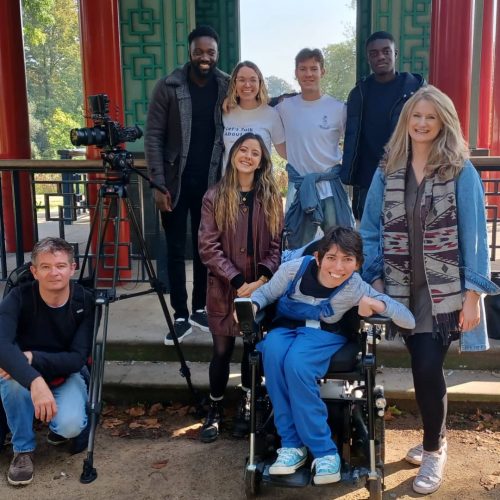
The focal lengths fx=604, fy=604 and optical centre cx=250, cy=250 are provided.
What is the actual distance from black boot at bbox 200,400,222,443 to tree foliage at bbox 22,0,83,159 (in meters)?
22.1

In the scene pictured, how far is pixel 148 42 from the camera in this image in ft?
19.9

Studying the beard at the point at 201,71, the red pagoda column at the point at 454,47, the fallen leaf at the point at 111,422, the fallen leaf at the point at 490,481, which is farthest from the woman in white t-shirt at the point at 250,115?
the fallen leaf at the point at 490,481

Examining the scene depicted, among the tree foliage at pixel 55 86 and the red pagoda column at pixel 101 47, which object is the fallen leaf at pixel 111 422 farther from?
the tree foliage at pixel 55 86

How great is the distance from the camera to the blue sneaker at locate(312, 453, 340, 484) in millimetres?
2584

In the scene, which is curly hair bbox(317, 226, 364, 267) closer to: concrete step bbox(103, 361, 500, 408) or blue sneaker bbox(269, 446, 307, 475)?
blue sneaker bbox(269, 446, 307, 475)

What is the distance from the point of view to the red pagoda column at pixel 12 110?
6.82 meters

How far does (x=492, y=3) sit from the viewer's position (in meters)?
9.62

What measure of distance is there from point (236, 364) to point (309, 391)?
152 cm

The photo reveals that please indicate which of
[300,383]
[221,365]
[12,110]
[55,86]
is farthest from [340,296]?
[55,86]

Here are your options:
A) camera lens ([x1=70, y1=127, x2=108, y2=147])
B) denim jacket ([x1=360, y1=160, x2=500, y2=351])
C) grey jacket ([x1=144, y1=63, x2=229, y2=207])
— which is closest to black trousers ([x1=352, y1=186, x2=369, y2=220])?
grey jacket ([x1=144, y1=63, x2=229, y2=207])

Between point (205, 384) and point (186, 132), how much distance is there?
1.63m

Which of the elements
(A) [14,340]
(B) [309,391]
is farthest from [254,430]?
(A) [14,340]

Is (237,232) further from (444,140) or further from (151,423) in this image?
(151,423)

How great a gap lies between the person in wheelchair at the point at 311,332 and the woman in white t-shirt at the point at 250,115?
1.09 m
